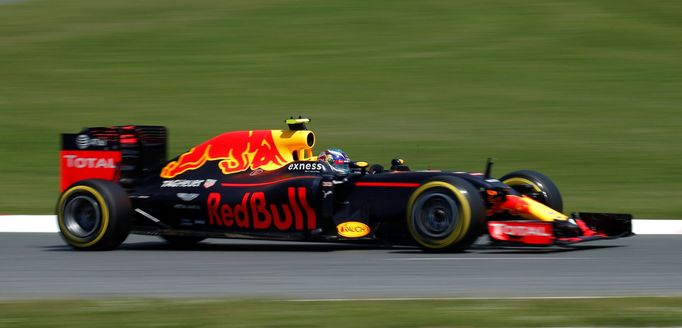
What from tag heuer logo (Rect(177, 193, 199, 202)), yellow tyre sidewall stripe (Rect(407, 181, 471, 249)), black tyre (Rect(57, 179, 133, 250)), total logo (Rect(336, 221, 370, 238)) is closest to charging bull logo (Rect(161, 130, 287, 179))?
tag heuer logo (Rect(177, 193, 199, 202))

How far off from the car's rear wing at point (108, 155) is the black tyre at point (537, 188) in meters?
4.20

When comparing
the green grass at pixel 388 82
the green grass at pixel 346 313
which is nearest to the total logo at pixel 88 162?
the green grass at pixel 388 82

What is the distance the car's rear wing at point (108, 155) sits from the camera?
41.8ft

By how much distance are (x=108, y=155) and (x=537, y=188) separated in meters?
5.00

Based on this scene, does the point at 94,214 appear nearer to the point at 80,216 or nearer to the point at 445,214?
the point at 80,216

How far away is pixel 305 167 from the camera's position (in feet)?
39.0

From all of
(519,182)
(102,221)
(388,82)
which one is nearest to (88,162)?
(102,221)

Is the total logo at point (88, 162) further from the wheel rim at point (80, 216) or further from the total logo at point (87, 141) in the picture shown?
the wheel rim at point (80, 216)

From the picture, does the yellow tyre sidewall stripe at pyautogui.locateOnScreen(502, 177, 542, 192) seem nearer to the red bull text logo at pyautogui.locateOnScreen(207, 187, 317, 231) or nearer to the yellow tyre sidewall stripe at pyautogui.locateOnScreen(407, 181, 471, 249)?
the yellow tyre sidewall stripe at pyautogui.locateOnScreen(407, 181, 471, 249)

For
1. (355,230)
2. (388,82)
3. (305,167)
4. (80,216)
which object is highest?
(388,82)

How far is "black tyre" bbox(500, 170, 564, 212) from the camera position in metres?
12.2

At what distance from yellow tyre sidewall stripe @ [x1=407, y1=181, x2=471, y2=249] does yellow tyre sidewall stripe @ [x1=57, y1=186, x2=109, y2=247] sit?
3.42 metres

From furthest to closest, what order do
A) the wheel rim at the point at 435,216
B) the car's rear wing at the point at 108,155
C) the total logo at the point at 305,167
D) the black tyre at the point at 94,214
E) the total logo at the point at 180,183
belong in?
1. the car's rear wing at the point at 108,155
2. the total logo at the point at 180,183
3. the black tyre at the point at 94,214
4. the total logo at the point at 305,167
5. the wheel rim at the point at 435,216

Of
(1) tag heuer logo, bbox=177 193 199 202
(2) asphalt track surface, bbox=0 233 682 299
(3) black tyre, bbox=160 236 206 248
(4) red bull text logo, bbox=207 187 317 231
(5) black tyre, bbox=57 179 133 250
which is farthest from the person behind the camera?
(3) black tyre, bbox=160 236 206 248
